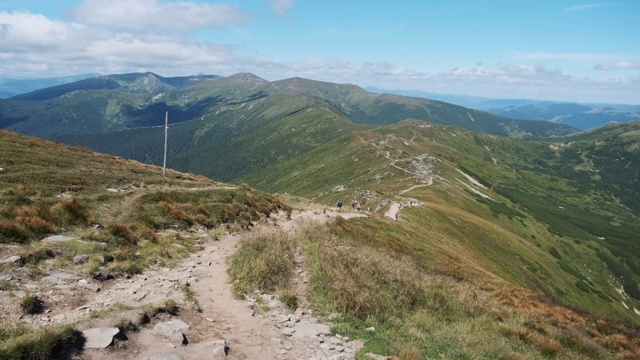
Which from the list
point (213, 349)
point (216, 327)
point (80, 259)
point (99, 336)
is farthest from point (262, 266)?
point (99, 336)

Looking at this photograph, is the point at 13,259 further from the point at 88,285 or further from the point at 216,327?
the point at 216,327

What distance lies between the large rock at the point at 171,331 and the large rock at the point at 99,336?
4.27 feet

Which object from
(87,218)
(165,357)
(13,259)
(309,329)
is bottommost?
(309,329)

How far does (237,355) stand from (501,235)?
111208 millimetres

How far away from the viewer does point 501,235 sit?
10769 centimetres

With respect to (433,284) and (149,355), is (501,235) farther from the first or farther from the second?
(149,355)

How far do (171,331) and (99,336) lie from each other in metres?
2.16

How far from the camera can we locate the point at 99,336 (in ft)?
37.3

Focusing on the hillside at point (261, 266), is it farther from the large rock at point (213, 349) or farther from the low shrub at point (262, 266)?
the large rock at point (213, 349)

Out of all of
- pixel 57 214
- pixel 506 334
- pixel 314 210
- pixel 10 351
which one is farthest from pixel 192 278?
pixel 314 210

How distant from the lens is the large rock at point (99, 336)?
11.0m

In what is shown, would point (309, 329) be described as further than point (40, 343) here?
Yes

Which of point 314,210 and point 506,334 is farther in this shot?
point 314,210

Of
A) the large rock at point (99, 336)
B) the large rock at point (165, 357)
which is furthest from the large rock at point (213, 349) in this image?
the large rock at point (99, 336)
